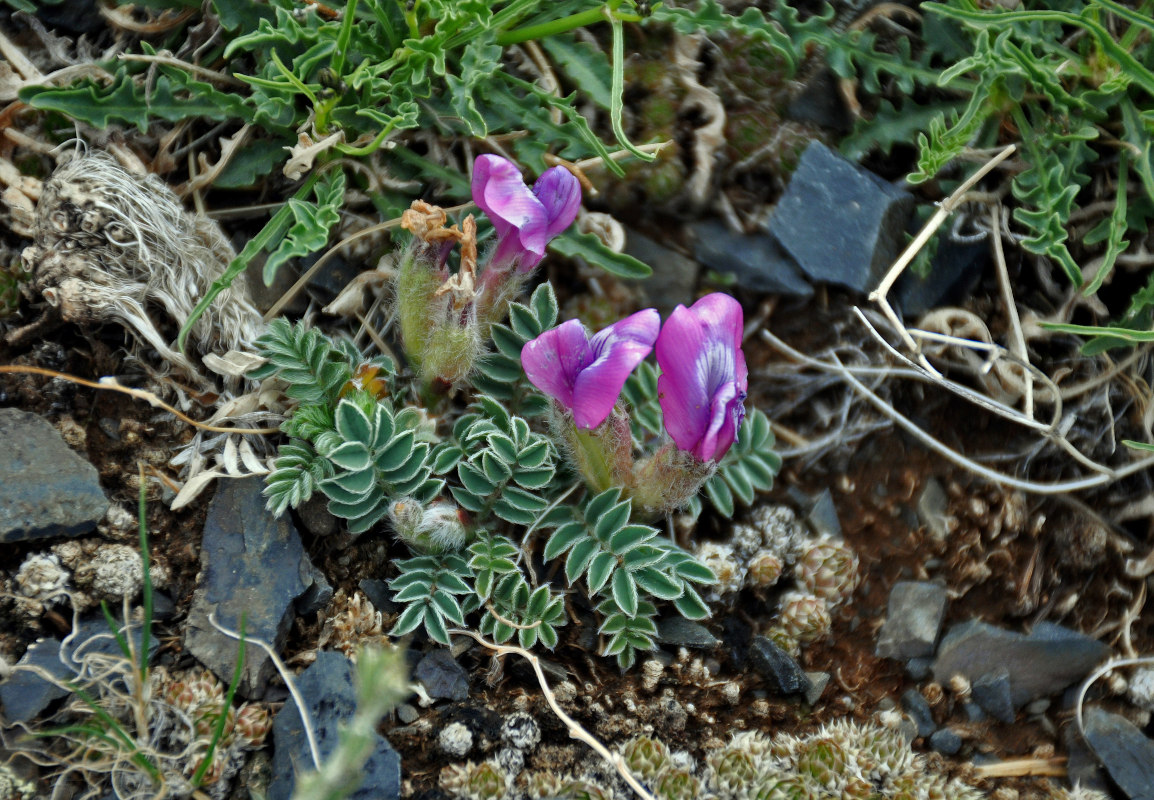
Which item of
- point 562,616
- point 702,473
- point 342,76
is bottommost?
point 562,616

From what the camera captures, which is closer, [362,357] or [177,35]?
[362,357]

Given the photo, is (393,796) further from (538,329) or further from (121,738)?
(538,329)

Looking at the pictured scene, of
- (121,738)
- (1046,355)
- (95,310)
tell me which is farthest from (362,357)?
(1046,355)

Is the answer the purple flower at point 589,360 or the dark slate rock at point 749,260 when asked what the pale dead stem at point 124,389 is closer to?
the purple flower at point 589,360

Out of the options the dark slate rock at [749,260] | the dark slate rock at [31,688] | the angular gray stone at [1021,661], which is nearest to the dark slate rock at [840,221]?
the dark slate rock at [749,260]

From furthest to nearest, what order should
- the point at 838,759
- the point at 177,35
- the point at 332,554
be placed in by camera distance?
1. the point at 177,35
2. the point at 332,554
3. the point at 838,759

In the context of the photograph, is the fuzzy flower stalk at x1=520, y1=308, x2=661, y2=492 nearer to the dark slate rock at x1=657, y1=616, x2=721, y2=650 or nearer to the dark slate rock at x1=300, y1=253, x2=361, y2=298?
the dark slate rock at x1=657, y1=616, x2=721, y2=650

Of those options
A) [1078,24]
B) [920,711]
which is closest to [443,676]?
[920,711]
